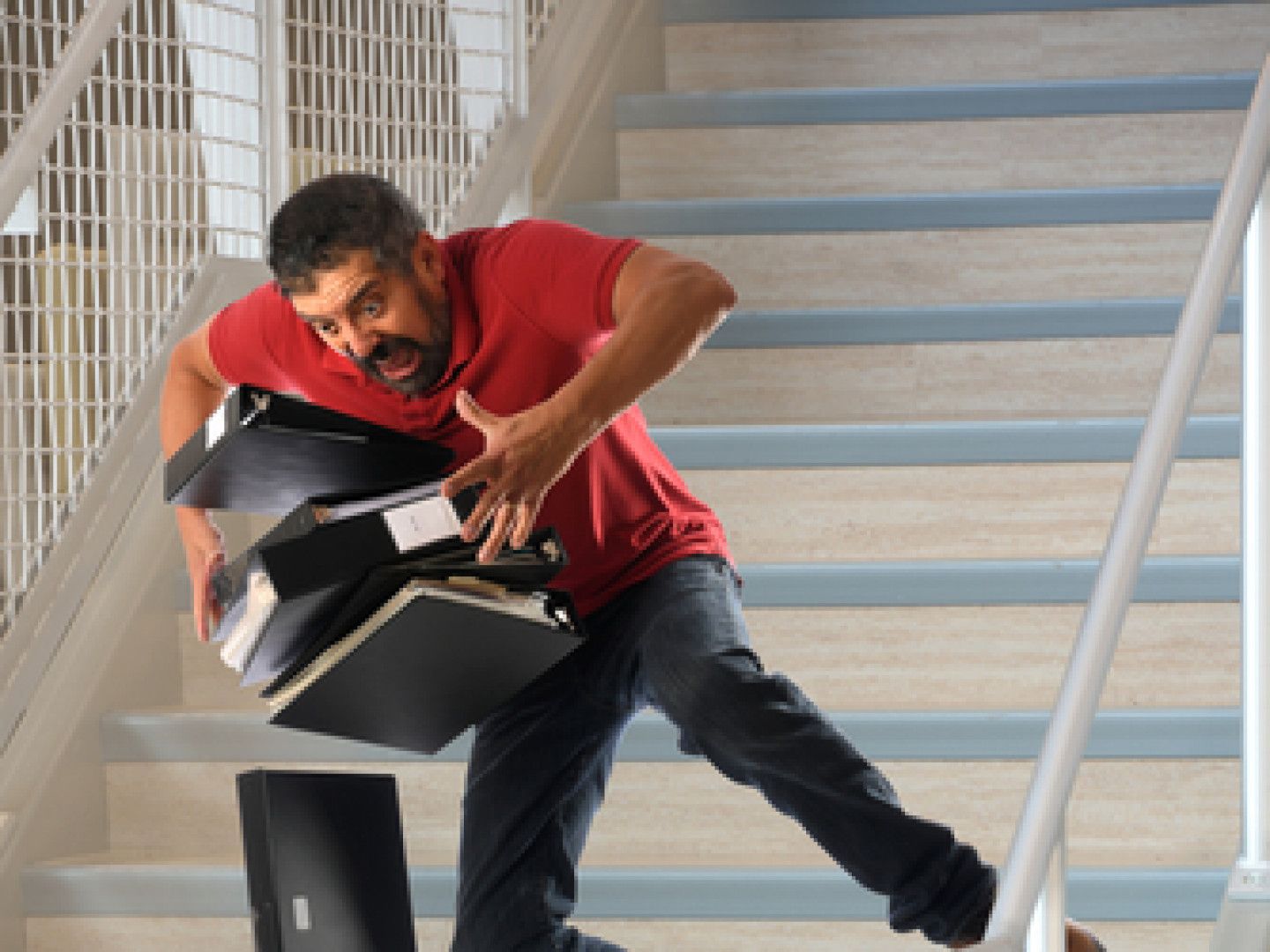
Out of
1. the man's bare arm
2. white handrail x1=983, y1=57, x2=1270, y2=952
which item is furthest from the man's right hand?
white handrail x1=983, y1=57, x2=1270, y2=952

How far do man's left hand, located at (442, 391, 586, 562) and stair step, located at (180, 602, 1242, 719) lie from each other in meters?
1.32

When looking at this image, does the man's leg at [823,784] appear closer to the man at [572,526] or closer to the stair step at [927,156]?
the man at [572,526]

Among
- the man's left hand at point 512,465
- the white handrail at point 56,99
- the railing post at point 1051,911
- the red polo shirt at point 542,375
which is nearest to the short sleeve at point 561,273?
the red polo shirt at point 542,375

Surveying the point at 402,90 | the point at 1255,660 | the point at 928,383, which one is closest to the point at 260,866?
the point at 1255,660

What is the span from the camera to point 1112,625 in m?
1.67

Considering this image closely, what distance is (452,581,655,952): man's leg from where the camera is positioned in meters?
2.00

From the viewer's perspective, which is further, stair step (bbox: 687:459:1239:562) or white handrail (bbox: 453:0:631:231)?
white handrail (bbox: 453:0:631:231)

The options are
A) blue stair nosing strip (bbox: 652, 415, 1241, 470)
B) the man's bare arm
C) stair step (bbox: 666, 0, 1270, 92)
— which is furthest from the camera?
stair step (bbox: 666, 0, 1270, 92)

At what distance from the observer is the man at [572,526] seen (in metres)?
1.82

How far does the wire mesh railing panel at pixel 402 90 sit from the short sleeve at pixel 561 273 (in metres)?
1.47

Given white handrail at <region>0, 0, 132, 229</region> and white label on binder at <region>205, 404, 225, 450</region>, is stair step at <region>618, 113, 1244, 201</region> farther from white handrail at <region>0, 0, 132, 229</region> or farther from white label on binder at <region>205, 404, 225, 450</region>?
white label on binder at <region>205, 404, 225, 450</region>

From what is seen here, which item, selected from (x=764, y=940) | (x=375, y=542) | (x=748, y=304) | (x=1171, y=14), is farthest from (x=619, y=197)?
(x=375, y=542)

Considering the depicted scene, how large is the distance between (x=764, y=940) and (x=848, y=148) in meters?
1.90

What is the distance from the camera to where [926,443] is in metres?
3.11
